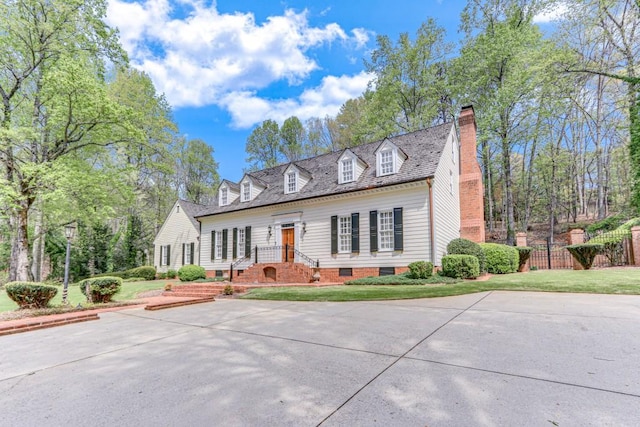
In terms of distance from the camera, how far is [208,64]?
15.4 metres

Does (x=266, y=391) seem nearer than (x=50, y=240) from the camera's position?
Yes

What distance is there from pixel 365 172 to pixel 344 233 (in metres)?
3.35

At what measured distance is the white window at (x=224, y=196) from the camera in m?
19.7

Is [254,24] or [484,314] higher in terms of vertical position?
[254,24]

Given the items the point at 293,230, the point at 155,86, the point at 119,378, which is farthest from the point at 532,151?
the point at 155,86

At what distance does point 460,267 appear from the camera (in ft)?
38.4

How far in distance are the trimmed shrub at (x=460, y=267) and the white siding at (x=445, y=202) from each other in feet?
1.96

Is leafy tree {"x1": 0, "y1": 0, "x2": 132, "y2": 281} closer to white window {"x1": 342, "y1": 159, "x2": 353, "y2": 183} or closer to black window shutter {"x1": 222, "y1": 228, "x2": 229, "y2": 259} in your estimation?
black window shutter {"x1": 222, "y1": 228, "x2": 229, "y2": 259}

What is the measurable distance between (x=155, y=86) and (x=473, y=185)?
86.8ft

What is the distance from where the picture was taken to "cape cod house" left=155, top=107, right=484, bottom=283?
42.4ft

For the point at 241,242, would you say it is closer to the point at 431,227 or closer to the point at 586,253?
the point at 431,227

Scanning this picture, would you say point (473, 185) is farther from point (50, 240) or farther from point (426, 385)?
point (50, 240)

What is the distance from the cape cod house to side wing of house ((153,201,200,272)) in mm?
3750

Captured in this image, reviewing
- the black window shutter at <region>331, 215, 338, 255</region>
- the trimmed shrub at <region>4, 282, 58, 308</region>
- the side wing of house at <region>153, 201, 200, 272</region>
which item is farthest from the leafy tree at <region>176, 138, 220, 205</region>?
the trimmed shrub at <region>4, 282, 58, 308</region>
